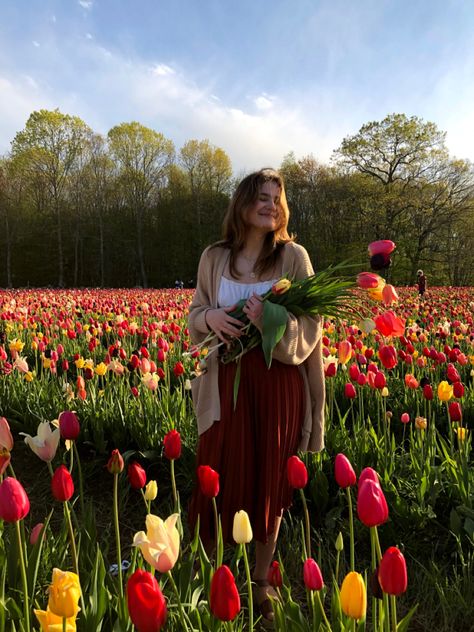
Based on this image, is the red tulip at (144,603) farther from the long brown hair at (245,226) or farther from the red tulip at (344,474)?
the long brown hair at (245,226)

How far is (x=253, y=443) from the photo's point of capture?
2018 millimetres

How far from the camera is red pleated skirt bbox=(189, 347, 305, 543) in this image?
1.97 metres

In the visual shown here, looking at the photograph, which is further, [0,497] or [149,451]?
[149,451]

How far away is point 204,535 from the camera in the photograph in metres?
2.04

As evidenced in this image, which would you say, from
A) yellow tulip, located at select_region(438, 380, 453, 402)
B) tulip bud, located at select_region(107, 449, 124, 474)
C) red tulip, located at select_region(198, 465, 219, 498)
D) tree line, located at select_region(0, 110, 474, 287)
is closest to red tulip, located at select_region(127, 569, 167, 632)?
red tulip, located at select_region(198, 465, 219, 498)

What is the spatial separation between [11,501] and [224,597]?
1.75ft

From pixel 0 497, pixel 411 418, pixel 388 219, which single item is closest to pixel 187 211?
pixel 388 219

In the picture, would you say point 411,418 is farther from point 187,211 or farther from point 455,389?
point 187,211

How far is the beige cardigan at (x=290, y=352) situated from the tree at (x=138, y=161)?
29887mm

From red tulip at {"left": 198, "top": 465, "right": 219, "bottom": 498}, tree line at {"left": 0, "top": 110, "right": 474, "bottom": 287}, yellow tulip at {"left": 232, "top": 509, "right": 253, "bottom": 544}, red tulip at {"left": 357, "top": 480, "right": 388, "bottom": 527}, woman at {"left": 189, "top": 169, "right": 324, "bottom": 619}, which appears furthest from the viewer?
tree line at {"left": 0, "top": 110, "right": 474, "bottom": 287}

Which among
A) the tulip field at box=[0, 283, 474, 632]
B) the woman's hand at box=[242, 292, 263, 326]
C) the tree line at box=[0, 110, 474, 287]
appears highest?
the tree line at box=[0, 110, 474, 287]

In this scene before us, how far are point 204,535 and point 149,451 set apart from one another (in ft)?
3.98

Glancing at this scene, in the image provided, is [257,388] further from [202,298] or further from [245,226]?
[245,226]

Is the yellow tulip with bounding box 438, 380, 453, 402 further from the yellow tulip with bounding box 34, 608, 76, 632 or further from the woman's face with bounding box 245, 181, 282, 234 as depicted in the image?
the yellow tulip with bounding box 34, 608, 76, 632
